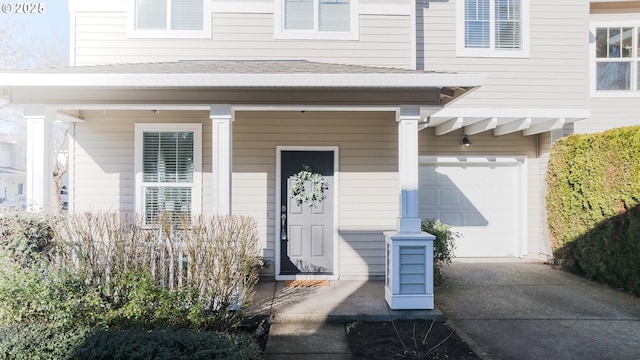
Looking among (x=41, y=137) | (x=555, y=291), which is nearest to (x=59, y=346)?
(x=41, y=137)

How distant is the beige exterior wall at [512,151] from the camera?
24.6 ft

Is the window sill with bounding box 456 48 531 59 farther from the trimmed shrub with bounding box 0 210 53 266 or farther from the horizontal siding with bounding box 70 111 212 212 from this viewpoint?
the trimmed shrub with bounding box 0 210 53 266

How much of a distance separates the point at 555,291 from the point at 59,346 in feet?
19.8

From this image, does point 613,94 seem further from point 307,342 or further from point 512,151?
point 307,342

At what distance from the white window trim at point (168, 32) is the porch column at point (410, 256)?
3719 millimetres

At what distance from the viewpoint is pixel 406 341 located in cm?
396

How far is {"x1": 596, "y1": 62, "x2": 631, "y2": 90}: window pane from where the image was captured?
7.90m

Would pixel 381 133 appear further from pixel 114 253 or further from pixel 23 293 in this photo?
pixel 23 293

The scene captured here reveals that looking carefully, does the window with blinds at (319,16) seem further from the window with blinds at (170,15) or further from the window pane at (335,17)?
the window with blinds at (170,15)

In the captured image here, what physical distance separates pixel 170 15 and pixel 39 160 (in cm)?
294

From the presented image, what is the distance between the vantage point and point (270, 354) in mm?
3709

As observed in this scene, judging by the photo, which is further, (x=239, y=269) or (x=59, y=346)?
A: (x=239, y=269)

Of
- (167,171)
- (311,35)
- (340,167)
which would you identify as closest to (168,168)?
(167,171)

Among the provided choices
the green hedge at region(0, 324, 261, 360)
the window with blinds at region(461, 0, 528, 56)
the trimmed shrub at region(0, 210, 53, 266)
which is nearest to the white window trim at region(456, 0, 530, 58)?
the window with blinds at region(461, 0, 528, 56)
